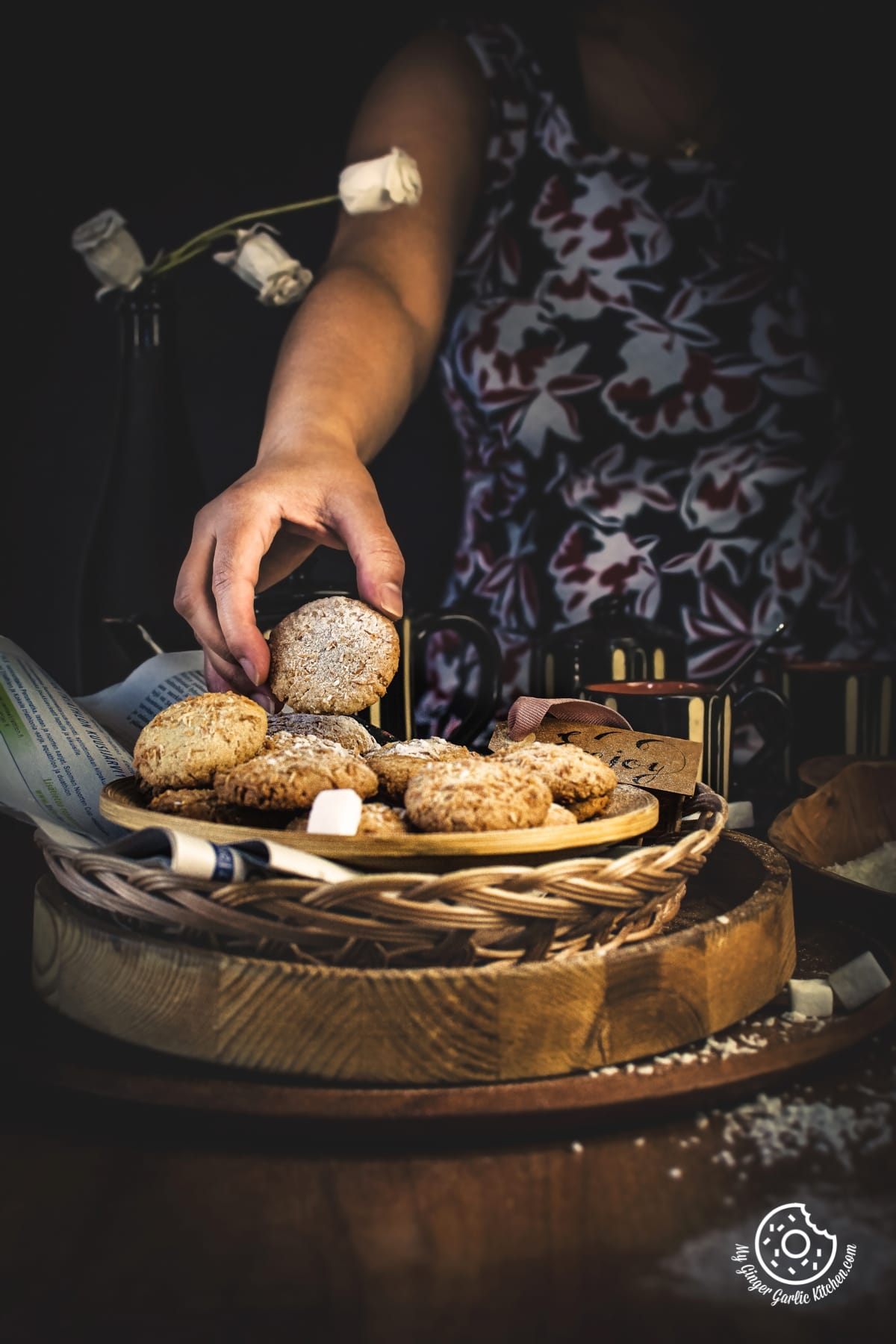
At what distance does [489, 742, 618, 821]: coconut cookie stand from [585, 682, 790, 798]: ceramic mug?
0.73 ft

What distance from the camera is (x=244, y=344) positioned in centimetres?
172

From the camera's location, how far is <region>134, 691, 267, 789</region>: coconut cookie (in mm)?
734

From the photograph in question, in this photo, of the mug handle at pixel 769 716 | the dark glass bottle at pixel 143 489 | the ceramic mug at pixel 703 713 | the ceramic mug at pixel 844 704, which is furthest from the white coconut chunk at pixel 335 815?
the dark glass bottle at pixel 143 489

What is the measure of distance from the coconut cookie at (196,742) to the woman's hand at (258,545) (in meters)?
0.16

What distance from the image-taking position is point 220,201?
67.6 inches

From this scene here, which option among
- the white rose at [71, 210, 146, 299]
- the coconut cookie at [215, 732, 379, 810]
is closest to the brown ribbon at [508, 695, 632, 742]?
the coconut cookie at [215, 732, 379, 810]

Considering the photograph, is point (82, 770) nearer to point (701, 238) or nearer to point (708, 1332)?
point (708, 1332)

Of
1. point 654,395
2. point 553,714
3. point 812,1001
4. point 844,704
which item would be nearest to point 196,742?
point 553,714

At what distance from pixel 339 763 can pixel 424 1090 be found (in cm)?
23

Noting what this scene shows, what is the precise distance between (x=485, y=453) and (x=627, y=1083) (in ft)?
4.01

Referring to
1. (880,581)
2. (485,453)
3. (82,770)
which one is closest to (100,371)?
(485,453)

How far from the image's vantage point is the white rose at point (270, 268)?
1.37 m

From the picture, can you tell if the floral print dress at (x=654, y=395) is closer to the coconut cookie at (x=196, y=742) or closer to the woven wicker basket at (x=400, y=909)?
the coconut cookie at (x=196, y=742)

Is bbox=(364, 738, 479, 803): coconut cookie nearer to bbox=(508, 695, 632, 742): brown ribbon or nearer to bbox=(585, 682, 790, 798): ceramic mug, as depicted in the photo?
bbox=(508, 695, 632, 742): brown ribbon
